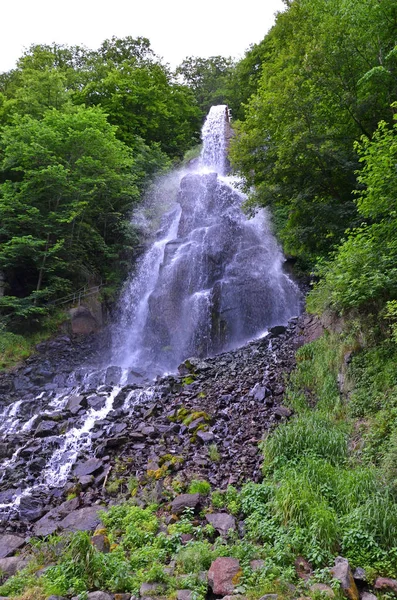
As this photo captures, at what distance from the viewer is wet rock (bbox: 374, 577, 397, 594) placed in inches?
135

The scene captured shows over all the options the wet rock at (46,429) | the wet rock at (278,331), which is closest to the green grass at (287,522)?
the wet rock at (46,429)

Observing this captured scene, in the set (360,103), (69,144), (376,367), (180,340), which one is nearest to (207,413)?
(376,367)

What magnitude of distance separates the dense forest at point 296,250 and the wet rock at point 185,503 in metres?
0.19

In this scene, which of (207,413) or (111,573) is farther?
(207,413)

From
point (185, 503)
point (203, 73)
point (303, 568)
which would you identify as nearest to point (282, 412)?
point (185, 503)

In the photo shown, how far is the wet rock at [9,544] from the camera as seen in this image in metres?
5.50

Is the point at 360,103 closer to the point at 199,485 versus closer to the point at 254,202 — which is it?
the point at 254,202

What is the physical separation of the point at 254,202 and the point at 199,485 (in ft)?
27.9

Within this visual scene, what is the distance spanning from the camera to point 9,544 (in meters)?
5.68

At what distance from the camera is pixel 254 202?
38.5 ft

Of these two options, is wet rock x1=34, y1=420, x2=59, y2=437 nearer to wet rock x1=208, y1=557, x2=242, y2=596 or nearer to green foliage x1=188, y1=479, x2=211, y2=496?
green foliage x1=188, y1=479, x2=211, y2=496

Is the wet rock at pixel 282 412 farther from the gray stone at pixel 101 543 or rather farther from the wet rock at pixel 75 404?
the wet rock at pixel 75 404

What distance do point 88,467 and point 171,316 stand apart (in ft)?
30.3

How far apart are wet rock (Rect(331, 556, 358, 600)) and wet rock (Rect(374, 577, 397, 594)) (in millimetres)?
201
